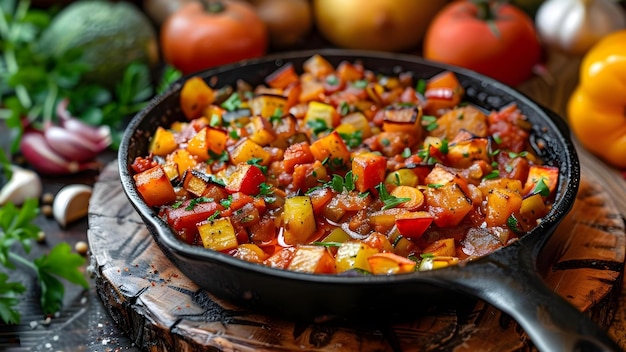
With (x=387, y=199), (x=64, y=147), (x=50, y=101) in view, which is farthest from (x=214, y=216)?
(x=50, y=101)

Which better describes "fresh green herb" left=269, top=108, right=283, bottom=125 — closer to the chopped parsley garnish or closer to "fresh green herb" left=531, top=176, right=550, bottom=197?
the chopped parsley garnish

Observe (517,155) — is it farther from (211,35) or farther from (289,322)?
(211,35)

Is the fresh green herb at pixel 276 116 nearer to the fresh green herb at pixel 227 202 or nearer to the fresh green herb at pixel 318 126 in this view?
the fresh green herb at pixel 318 126

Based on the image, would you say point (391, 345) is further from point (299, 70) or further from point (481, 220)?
point (299, 70)

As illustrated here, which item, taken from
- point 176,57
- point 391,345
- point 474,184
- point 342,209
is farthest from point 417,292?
point 176,57

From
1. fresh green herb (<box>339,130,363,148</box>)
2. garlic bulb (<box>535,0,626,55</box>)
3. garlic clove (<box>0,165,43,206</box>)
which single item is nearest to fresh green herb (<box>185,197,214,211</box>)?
fresh green herb (<box>339,130,363,148</box>)
